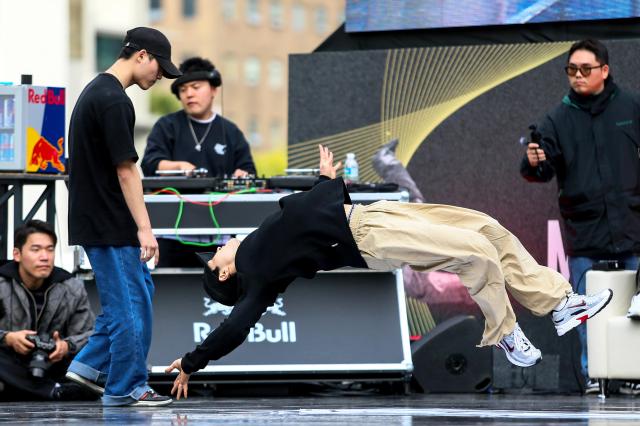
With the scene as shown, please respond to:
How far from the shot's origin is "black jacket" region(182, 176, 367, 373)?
22.3 ft

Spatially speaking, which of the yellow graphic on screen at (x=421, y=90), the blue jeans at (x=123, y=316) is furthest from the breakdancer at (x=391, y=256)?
the yellow graphic on screen at (x=421, y=90)

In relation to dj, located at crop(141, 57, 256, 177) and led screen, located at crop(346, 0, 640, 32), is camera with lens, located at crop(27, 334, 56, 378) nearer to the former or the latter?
dj, located at crop(141, 57, 256, 177)

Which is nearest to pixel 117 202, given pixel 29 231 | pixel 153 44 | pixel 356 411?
pixel 153 44

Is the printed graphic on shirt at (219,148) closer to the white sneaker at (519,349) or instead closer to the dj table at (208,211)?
the dj table at (208,211)

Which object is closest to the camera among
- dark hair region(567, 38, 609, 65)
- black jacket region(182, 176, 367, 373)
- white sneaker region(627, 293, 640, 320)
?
black jacket region(182, 176, 367, 373)

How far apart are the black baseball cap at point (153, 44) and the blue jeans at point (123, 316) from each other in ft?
2.96

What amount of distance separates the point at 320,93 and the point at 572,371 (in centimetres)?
262

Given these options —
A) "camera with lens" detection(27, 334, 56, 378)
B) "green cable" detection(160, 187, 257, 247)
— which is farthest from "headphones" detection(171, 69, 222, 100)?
"camera with lens" detection(27, 334, 56, 378)

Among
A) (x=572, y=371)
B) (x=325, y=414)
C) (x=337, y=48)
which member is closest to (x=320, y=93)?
(x=337, y=48)

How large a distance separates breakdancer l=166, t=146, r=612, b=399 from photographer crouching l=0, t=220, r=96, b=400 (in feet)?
5.51

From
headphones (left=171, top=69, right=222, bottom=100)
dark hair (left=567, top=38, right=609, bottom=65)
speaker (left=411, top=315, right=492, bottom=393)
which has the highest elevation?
dark hair (left=567, top=38, right=609, bottom=65)

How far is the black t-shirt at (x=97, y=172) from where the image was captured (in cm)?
687

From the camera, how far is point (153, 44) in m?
7.02

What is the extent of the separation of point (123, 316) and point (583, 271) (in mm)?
3067
